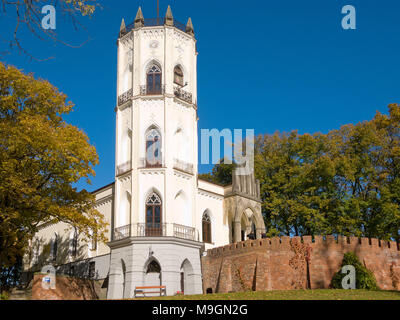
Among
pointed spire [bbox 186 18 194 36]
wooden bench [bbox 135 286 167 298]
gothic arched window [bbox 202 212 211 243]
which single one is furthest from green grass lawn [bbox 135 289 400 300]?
pointed spire [bbox 186 18 194 36]

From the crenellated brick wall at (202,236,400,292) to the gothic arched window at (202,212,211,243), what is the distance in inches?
248

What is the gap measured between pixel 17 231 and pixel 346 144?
2551cm

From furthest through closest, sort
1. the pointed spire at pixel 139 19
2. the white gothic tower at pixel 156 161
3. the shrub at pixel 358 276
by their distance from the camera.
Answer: the pointed spire at pixel 139 19, the white gothic tower at pixel 156 161, the shrub at pixel 358 276

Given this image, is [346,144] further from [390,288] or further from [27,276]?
[27,276]

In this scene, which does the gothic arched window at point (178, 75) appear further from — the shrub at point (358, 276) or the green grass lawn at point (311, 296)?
the green grass lawn at point (311, 296)

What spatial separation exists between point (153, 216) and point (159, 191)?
1500mm

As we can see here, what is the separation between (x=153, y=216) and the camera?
29734 mm

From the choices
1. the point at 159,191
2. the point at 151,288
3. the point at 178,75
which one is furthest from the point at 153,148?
the point at 151,288

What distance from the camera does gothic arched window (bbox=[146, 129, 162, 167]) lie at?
3072 cm

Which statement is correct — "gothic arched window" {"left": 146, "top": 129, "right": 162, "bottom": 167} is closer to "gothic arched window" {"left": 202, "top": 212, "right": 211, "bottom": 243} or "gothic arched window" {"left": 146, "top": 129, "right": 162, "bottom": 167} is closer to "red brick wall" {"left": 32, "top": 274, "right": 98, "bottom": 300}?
"gothic arched window" {"left": 202, "top": 212, "right": 211, "bottom": 243}

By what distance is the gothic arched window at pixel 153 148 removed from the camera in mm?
30719

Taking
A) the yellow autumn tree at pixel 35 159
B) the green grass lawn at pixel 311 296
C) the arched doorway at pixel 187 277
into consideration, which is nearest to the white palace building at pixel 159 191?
the arched doorway at pixel 187 277

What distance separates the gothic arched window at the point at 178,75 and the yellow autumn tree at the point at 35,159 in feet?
28.7

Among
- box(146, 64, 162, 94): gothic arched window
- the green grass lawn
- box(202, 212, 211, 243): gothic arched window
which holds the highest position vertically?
box(146, 64, 162, 94): gothic arched window
